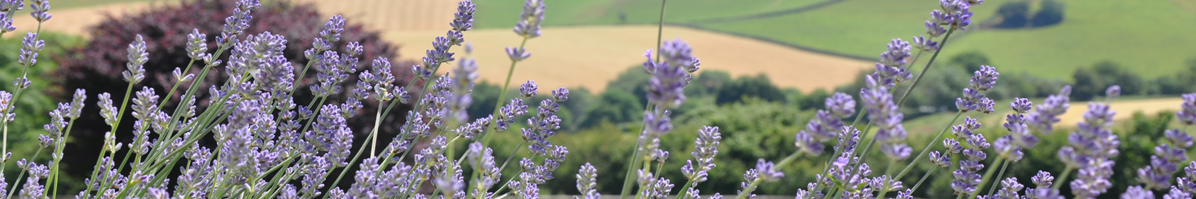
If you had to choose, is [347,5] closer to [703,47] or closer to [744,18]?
[703,47]

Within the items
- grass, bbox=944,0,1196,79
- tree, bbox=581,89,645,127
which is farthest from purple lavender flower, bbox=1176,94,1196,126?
grass, bbox=944,0,1196,79

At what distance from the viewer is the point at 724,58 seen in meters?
27.1

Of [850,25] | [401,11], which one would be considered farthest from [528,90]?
[850,25]

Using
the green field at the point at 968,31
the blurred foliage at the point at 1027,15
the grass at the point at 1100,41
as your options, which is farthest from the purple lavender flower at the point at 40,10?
the blurred foliage at the point at 1027,15

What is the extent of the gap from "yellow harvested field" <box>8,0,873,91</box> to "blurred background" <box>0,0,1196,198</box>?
10cm

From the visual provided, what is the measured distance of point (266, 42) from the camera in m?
1.21

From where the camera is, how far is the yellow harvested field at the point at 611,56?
22906 mm

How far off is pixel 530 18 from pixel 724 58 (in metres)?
26.6

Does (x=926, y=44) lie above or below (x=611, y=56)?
below

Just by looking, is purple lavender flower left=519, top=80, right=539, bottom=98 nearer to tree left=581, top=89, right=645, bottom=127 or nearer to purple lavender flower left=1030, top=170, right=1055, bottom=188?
purple lavender flower left=1030, top=170, right=1055, bottom=188

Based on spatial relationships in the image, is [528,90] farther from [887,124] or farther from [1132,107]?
[1132,107]

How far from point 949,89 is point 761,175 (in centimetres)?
2357

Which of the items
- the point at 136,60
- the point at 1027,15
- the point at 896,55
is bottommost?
the point at 896,55

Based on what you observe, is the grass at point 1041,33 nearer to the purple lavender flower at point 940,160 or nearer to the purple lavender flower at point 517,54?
the purple lavender flower at point 940,160
